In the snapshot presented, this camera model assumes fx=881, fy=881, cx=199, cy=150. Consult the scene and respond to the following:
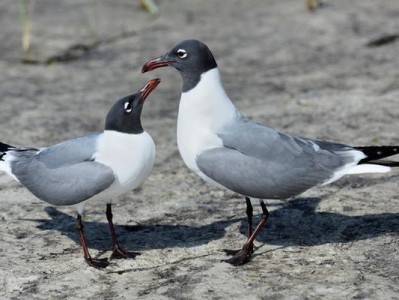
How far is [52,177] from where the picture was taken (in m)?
4.69

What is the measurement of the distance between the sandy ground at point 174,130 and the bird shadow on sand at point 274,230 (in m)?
0.01

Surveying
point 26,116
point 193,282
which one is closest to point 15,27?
point 26,116

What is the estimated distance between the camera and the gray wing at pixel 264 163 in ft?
14.8

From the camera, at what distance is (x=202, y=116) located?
184 inches

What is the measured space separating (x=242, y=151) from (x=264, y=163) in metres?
0.13

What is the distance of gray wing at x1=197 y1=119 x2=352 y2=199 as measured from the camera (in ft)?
14.8

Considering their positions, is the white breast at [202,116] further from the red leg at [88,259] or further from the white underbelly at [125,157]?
the red leg at [88,259]

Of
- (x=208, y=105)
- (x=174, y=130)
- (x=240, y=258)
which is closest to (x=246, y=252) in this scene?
(x=240, y=258)

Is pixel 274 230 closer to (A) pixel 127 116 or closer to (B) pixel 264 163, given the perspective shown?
(B) pixel 264 163

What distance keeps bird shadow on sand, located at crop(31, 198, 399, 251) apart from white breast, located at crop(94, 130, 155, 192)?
523 mm

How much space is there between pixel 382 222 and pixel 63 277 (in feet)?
5.96

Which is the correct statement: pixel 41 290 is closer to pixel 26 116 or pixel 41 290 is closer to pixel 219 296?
pixel 219 296

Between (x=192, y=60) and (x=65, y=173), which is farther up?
(x=192, y=60)

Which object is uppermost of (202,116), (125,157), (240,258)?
(202,116)
